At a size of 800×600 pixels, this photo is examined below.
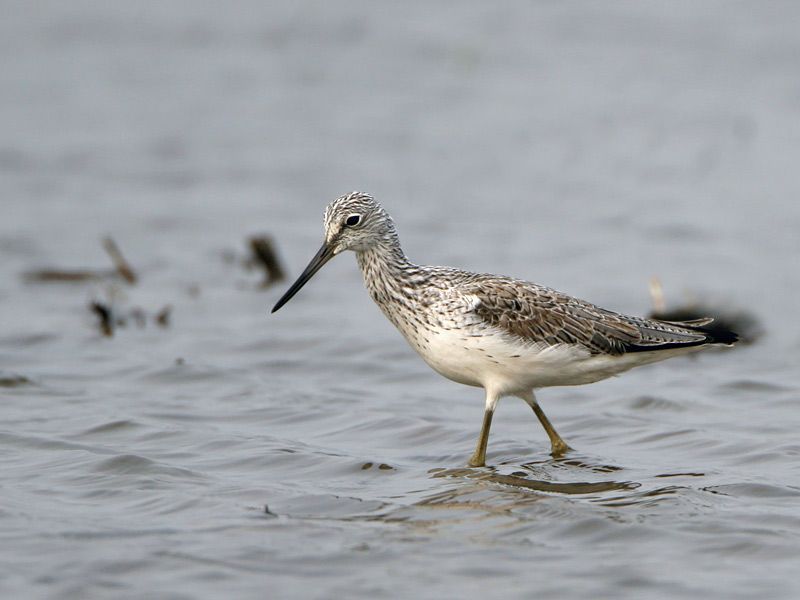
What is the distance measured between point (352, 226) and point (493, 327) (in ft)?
4.42

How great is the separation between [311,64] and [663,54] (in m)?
5.53

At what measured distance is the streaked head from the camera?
10.1 metres

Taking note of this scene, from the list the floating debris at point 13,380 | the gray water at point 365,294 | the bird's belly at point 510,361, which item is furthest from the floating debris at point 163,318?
the bird's belly at point 510,361

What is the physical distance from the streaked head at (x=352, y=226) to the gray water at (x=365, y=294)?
146 centimetres

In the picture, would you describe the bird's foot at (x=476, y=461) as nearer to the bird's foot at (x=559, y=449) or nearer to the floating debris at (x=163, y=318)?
the bird's foot at (x=559, y=449)

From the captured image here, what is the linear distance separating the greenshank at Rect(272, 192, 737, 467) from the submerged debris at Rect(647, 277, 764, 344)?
248cm

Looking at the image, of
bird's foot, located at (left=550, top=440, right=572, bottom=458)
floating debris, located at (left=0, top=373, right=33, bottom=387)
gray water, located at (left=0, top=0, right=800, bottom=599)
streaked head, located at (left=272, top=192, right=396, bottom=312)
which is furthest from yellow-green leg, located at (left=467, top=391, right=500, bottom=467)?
floating debris, located at (left=0, top=373, right=33, bottom=387)

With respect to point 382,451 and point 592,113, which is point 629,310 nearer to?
point 382,451

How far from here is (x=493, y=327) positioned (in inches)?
376

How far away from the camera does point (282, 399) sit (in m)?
11.6

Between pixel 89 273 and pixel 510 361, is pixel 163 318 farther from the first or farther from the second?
pixel 510 361

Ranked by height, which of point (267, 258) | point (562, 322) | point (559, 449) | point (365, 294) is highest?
point (267, 258)

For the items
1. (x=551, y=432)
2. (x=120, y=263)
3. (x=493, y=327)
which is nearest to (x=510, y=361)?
(x=493, y=327)

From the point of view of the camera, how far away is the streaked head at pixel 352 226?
10.1 meters
